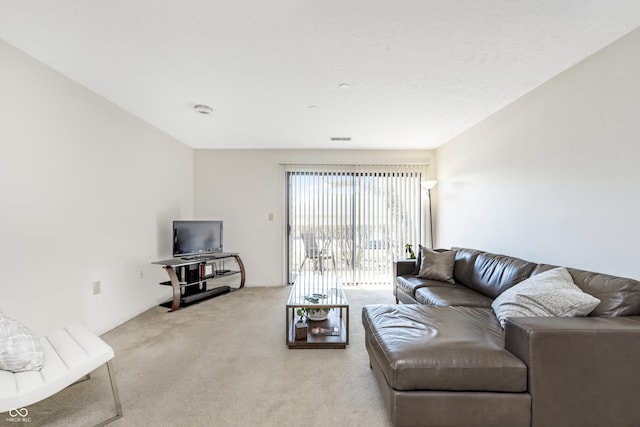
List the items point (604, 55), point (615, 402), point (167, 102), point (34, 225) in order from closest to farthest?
point (615, 402)
point (604, 55)
point (34, 225)
point (167, 102)

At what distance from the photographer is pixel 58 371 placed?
1552 millimetres

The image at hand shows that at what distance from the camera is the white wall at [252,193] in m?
5.18

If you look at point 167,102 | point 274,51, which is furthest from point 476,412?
point 167,102

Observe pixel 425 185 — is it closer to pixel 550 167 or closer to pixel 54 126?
pixel 550 167

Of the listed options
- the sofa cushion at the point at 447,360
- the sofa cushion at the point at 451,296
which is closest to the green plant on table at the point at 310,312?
the sofa cushion at the point at 451,296

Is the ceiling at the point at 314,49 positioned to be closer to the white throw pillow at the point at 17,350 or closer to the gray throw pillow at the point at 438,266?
the gray throw pillow at the point at 438,266

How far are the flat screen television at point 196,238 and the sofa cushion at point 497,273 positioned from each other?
3.64 m

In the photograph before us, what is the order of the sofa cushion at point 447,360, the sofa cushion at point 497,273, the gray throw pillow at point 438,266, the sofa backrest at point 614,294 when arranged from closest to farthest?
the sofa cushion at point 447,360
the sofa backrest at point 614,294
the sofa cushion at point 497,273
the gray throw pillow at point 438,266

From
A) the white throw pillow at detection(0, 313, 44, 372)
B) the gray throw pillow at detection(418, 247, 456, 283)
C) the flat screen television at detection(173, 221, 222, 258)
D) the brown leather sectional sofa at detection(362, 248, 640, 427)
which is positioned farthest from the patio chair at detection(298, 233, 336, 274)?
the white throw pillow at detection(0, 313, 44, 372)

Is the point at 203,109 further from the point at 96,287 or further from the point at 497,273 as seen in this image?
the point at 497,273

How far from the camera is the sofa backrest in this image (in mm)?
1721

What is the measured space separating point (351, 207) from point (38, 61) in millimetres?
4177

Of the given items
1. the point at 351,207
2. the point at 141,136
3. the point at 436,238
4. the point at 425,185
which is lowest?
the point at 436,238

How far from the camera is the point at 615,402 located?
4.85 ft
